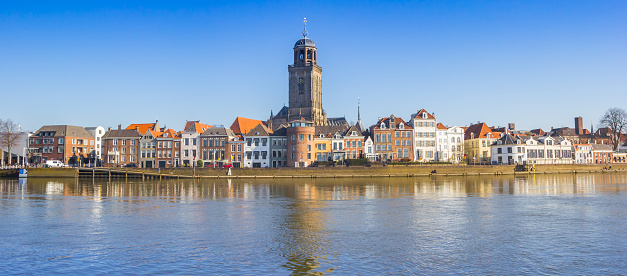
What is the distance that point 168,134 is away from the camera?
104688mm

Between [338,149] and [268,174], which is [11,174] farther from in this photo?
[338,149]

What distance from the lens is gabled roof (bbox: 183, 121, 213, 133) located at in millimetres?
103206

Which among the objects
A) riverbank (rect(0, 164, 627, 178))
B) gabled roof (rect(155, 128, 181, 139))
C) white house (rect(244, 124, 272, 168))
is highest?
gabled roof (rect(155, 128, 181, 139))

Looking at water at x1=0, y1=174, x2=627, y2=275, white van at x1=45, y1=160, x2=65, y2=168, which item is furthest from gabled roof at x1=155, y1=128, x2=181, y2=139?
water at x1=0, y1=174, x2=627, y2=275

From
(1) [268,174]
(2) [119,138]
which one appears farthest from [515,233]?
(2) [119,138]

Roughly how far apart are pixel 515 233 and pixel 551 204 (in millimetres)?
15071

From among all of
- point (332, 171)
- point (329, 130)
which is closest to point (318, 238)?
point (332, 171)

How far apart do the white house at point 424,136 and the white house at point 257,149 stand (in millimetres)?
29006

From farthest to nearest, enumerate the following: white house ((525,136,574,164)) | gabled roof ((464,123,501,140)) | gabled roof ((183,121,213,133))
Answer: gabled roof ((464,123,501,140))
white house ((525,136,574,164))
gabled roof ((183,121,213,133))

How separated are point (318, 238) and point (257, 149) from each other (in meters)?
76.9

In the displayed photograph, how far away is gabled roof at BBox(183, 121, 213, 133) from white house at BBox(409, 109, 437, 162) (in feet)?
139

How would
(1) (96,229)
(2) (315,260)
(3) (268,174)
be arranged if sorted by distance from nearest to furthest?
(2) (315,260)
(1) (96,229)
(3) (268,174)

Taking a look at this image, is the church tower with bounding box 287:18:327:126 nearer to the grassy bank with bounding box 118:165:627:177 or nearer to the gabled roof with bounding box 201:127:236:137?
the gabled roof with bounding box 201:127:236:137

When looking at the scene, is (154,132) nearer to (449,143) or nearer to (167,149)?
(167,149)
